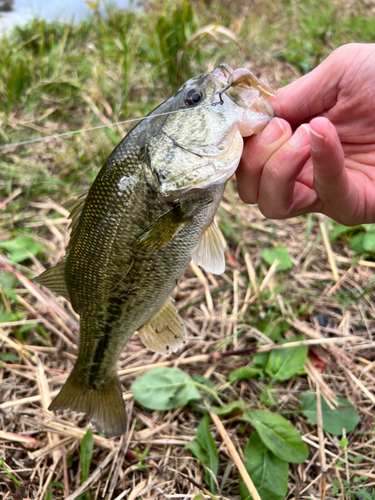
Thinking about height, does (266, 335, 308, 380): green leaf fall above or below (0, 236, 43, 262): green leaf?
below

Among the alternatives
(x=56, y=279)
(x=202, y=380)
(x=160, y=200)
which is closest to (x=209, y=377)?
(x=202, y=380)

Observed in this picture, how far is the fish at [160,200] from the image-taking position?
1673 millimetres

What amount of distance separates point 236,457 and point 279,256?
1469mm

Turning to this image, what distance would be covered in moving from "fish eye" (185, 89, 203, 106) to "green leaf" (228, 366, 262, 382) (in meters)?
1.56

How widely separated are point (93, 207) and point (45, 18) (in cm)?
600

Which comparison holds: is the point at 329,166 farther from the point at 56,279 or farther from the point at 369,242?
the point at 369,242

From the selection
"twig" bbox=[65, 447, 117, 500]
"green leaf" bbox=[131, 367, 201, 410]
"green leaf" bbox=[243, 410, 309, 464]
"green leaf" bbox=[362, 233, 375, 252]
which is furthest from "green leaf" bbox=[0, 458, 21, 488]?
"green leaf" bbox=[362, 233, 375, 252]

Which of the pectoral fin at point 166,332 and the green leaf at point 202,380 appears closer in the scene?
the pectoral fin at point 166,332

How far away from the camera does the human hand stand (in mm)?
1704

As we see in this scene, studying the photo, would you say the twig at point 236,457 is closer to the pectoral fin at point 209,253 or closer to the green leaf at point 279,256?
the pectoral fin at point 209,253

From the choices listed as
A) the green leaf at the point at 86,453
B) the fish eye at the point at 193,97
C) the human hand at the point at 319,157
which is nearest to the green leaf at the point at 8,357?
the green leaf at the point at 86,453

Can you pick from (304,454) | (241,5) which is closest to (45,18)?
(241,5)

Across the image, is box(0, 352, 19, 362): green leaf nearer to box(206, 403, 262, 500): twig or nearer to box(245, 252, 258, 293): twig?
box(206, 403, 262, 500): twig

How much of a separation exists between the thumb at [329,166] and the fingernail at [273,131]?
272 millimetres
